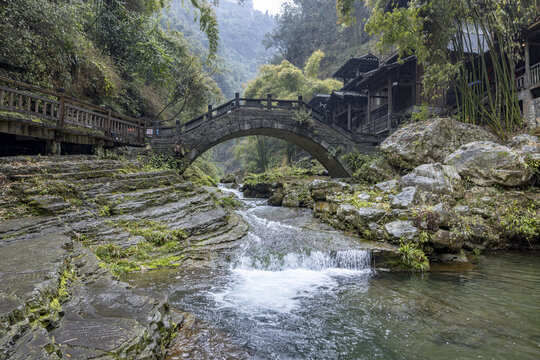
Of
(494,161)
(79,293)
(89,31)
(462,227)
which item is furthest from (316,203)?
(89,31)

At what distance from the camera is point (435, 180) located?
387 inches

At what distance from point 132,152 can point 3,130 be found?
5.52m

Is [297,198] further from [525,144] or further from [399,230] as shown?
[525,144]

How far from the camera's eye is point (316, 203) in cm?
1284

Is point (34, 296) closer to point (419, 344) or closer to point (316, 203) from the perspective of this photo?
point (419, 344)

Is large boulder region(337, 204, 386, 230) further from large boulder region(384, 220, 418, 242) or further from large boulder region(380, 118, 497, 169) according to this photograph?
large boulder region(380, 118, 497, 169)

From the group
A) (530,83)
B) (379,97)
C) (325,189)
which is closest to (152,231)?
(325,189)

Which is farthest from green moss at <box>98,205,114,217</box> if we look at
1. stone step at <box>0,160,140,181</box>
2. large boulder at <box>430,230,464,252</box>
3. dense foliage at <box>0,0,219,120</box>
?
large boulder at <box>430,230,464,252</box>

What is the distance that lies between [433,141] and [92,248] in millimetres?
13086

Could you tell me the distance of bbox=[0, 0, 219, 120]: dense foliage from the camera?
9.71m

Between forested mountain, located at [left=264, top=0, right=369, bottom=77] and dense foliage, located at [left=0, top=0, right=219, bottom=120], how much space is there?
80.1 ft

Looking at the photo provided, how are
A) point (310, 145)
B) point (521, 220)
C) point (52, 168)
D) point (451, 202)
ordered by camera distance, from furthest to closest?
1. point (310, 145)
2. point (451, 202)
3. point (521, 220)
4. point (52, 168)

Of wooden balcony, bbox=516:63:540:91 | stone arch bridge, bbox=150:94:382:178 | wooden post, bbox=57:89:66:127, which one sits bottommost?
wooden post, bbox=57:89:66:127

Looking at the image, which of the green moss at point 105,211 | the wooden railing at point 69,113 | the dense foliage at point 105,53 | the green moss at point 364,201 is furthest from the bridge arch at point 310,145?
the green moss at point 105,211
